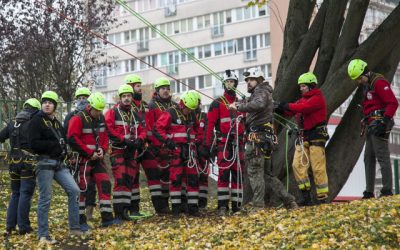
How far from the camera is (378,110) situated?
14172 mm

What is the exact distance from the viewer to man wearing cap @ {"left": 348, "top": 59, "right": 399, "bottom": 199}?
14.1 meters

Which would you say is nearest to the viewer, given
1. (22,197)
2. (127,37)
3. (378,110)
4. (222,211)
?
(22,197)

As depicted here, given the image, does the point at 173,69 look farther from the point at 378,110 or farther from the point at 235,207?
the point at 378,110

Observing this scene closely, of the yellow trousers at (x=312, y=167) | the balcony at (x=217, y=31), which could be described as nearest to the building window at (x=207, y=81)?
the balcony at (x=217, y=31)

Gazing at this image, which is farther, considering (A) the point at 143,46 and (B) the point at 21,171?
(A) the point at 143,46

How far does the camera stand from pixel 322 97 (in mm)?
14219

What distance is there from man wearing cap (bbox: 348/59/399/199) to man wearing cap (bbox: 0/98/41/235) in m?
5.53

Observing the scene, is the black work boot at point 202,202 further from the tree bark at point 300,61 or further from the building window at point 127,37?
the building window at point 127,37

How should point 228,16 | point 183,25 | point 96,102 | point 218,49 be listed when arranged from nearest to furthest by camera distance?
point 96,102 → point 228,16 → point 218,49 → point 183,25

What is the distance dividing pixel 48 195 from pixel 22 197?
3.76 feet

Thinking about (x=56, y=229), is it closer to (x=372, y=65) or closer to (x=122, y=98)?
(x=122, y=98)

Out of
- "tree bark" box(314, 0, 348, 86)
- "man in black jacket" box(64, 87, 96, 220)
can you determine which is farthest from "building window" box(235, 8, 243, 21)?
"man in black jacket" box(64, 87, 96, 220)

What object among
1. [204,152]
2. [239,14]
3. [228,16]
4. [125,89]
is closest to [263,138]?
[204,152]

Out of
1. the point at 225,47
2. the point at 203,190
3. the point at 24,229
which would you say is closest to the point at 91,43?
the point at 203,190
